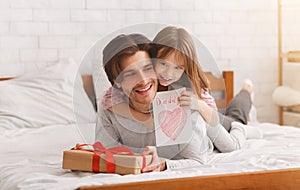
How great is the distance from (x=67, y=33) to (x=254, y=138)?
1362mm

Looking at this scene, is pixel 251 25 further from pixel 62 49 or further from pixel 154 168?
pixel 154 168

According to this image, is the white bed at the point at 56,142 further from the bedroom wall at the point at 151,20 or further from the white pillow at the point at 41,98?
the bedroom wall at the point at 151,20

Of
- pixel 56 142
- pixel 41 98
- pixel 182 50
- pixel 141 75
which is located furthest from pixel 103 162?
pixel 41 98

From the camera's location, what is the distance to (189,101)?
6.04 feet

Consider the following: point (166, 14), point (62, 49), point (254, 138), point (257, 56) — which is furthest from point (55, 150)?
point (257, 56)

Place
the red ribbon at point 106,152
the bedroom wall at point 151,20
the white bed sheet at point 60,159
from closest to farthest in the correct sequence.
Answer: the white bed sheet at point 60,159, the red ribbon at point 106,152, the bedroom wall at point 151,20

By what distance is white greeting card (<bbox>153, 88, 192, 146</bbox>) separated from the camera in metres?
1.79

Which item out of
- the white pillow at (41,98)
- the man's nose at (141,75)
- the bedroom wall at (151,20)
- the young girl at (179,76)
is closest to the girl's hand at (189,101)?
the young girl at (179,76)

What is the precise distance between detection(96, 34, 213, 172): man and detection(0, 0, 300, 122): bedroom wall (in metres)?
1.54

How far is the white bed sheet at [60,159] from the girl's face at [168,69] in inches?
11.4

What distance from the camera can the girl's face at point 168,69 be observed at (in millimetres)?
1776

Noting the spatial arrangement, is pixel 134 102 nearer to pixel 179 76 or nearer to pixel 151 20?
pixel 179 76

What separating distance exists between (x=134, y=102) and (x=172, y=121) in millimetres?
138

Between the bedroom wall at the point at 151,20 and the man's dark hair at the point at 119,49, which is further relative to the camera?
the bedroom wall at the point at 151,20
